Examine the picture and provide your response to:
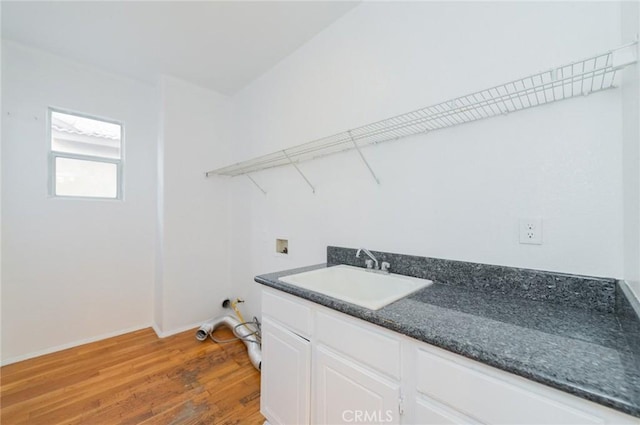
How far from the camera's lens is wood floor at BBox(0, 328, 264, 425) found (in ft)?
5.05

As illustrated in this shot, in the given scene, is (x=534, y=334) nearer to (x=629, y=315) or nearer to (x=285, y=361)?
(x=629, y=315)

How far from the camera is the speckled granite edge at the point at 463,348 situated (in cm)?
50

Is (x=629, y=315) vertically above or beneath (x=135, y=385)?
above

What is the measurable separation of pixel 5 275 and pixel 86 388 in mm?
1197

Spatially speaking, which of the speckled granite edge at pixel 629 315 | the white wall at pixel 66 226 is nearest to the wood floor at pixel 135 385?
the white wall at pixel 66 226

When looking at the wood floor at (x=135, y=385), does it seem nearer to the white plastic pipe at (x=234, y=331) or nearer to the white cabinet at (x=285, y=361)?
the white plastic pipe at (x=234, y=331)

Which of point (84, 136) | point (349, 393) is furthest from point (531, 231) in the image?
point (84, 136)

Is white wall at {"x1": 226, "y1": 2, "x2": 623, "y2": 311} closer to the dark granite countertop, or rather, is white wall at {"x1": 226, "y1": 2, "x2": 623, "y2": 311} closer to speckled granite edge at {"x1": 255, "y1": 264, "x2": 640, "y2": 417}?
the dark granite countertop

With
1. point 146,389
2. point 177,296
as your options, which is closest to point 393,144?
point 146,389

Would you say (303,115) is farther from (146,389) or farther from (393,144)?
(146,389)

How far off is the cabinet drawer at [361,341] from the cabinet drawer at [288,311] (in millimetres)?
75

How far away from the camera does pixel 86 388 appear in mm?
1791

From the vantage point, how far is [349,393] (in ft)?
3.27

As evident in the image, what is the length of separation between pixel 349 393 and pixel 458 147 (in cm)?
122
